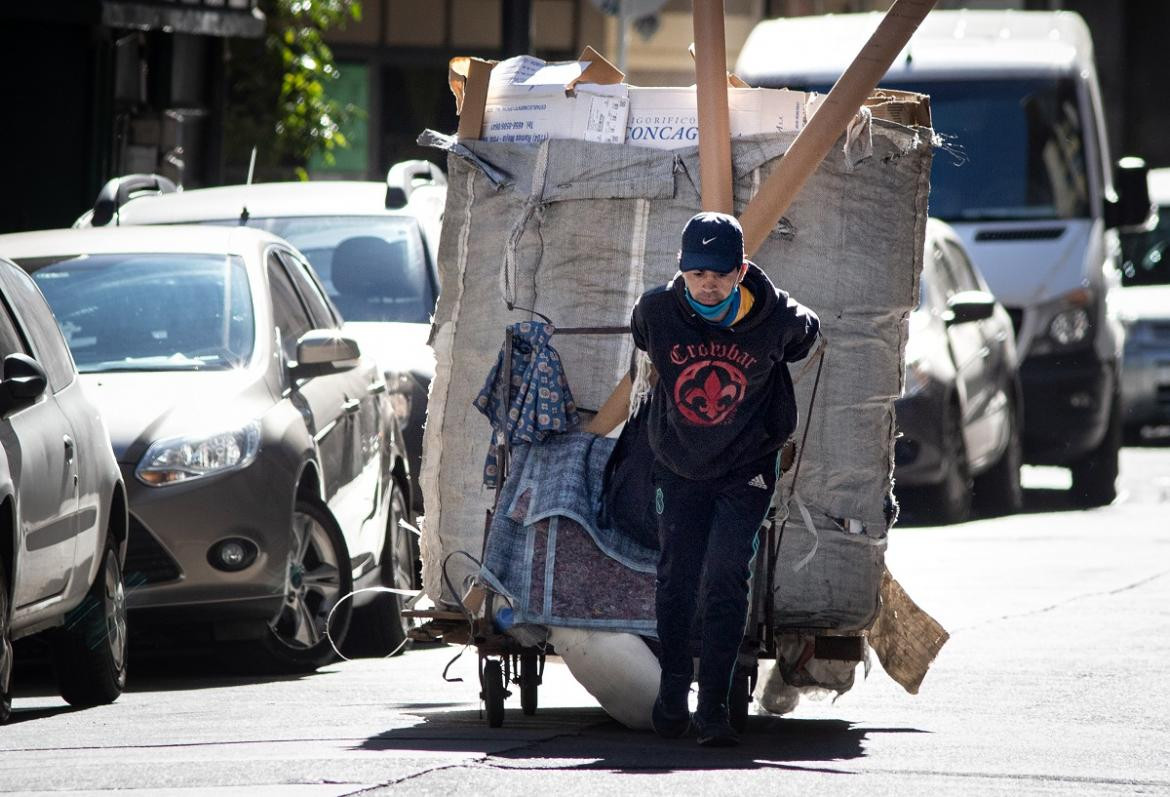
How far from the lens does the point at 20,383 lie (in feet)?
28.6

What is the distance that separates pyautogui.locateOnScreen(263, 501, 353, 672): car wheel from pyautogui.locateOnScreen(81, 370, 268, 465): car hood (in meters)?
0.47

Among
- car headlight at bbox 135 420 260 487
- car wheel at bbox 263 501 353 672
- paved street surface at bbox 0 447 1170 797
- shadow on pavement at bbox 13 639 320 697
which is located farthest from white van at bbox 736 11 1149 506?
car headlight at bbox 135 420 260 487

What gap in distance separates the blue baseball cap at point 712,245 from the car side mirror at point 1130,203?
11463 mm

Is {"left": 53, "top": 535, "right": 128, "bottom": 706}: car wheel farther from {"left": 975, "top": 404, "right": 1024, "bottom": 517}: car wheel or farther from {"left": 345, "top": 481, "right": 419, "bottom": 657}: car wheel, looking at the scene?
{"left": 975, "top": 404, "right": 1024, "bottom": 517}: car wheel

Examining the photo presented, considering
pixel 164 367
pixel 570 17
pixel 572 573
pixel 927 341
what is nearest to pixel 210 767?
pixel 572 573

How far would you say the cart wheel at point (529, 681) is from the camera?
8.23 metres

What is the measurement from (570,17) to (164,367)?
847 inches

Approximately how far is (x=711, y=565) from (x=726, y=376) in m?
0.54

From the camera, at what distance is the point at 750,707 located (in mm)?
9148

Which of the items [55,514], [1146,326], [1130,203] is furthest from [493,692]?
[1146,326]

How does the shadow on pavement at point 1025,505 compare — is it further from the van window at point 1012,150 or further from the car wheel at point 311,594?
the car wheel at point 311,594

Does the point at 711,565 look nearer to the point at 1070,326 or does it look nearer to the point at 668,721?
the point at 668,721

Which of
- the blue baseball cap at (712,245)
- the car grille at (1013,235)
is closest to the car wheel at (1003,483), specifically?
the car grille at (1013,235)

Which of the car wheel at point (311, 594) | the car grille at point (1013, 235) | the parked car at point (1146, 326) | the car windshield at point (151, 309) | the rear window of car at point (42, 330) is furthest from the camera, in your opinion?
the parked car at point (1146, 326)
